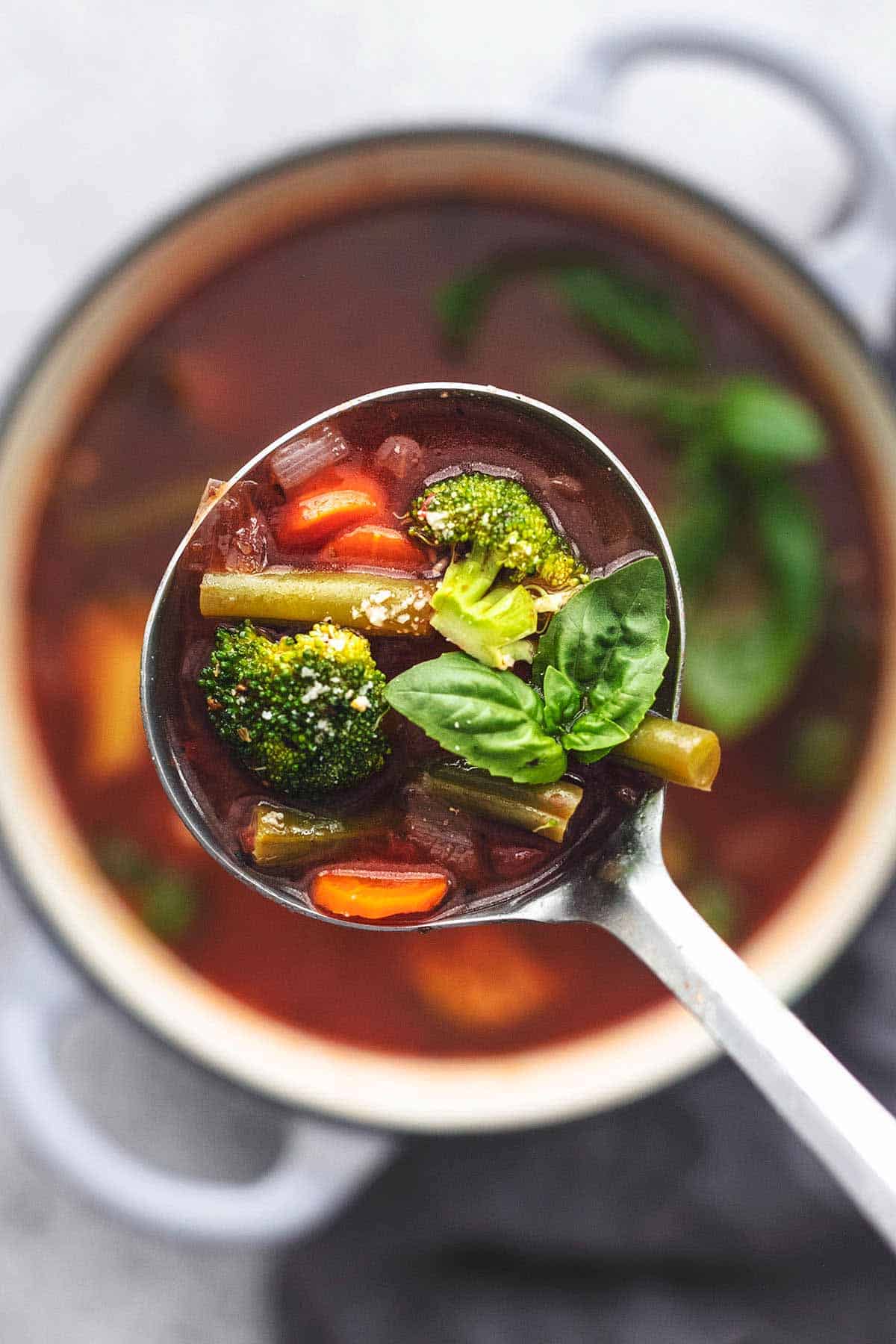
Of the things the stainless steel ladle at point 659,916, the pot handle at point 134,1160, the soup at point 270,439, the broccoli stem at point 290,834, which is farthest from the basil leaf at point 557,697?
the pot handle at point 134,1160

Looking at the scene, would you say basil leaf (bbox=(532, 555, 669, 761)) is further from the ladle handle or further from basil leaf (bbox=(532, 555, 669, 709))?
the ladle handle

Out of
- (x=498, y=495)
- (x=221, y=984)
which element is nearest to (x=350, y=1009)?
(x=221, y=984)

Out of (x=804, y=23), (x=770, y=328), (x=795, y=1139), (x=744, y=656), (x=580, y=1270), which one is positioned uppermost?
(x=804, y=23)

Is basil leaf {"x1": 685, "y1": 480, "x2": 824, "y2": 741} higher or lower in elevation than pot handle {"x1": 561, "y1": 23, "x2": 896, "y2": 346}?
lower

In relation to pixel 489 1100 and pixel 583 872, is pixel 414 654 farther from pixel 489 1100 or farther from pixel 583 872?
pixel 489 1100

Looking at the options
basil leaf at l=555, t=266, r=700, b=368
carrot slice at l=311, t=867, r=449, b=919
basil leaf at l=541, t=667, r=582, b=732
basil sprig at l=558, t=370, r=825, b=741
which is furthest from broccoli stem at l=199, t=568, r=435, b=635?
basil leaf at l=555, t=266, r=700, b=368
